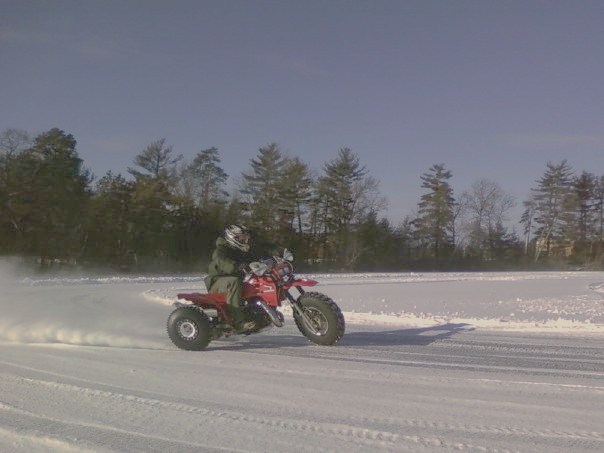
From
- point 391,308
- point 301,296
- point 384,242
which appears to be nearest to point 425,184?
point 384,242

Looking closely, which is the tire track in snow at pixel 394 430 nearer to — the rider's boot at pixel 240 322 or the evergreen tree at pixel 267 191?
the rider's boot at pixel 240 322

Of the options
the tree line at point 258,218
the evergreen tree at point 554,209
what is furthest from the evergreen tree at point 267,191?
the evergreen tree at point 554,209

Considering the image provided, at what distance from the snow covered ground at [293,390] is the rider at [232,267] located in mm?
531

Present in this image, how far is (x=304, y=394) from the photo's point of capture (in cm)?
545

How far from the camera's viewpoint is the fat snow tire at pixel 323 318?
793 centimetres

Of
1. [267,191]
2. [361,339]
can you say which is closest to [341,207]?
[267,191]

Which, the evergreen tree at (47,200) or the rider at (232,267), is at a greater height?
the evergreen tree at (47,200)

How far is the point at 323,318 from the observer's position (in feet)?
26.4

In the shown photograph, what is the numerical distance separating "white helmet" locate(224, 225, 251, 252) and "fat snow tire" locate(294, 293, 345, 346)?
1.06 metres

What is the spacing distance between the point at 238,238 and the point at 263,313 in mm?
1090

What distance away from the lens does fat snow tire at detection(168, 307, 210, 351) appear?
7.78 metres

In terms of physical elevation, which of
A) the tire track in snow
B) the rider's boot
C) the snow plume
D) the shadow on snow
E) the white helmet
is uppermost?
the white helmet

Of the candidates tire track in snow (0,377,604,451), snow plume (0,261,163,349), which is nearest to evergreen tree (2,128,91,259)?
snow plume (0,261,163,349)

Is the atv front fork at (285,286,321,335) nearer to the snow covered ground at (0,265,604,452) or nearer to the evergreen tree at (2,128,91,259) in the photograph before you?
the snow covered ground at (0,265,604,452)
